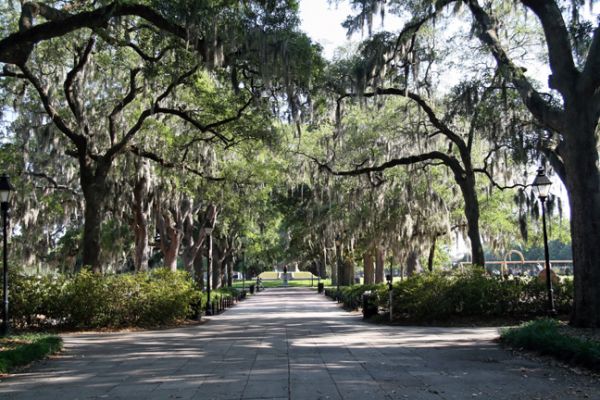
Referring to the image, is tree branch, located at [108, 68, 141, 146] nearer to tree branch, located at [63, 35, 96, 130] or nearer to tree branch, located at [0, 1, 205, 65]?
tree branch, located at [63, 35, 96, 130]

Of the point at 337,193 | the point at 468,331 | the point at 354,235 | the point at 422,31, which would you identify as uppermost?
the point at 422,31

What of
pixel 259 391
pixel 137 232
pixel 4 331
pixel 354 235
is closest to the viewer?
pixel 259 391

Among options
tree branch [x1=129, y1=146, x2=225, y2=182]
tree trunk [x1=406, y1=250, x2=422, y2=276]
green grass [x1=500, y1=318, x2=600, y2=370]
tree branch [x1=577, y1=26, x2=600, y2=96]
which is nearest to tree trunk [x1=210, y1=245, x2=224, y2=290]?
tree trunk [x1=406, y1=250, x2=422, y2=276]

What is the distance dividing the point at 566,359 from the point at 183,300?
11.3 meters

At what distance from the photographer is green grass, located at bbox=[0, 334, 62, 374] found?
29.5 ft

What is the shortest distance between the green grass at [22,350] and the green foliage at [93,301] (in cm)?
317

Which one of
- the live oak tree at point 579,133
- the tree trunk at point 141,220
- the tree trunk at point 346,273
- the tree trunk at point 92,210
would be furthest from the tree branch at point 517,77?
the tree trunk at point 346,273

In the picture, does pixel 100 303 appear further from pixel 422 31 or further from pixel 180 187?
pixel 422 31

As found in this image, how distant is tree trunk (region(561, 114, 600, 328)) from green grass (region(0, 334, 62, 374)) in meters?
10.5

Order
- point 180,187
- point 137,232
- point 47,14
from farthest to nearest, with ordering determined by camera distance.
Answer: point 137,232 < point 180,187 < point 47,14

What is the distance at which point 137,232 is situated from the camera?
25422mm

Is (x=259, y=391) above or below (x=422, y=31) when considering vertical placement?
below

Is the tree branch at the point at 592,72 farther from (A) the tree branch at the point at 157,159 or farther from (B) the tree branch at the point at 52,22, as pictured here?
(A) the tree branch at the point at 157,159

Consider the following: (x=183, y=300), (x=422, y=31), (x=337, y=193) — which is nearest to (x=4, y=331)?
(x=183, y=300)
